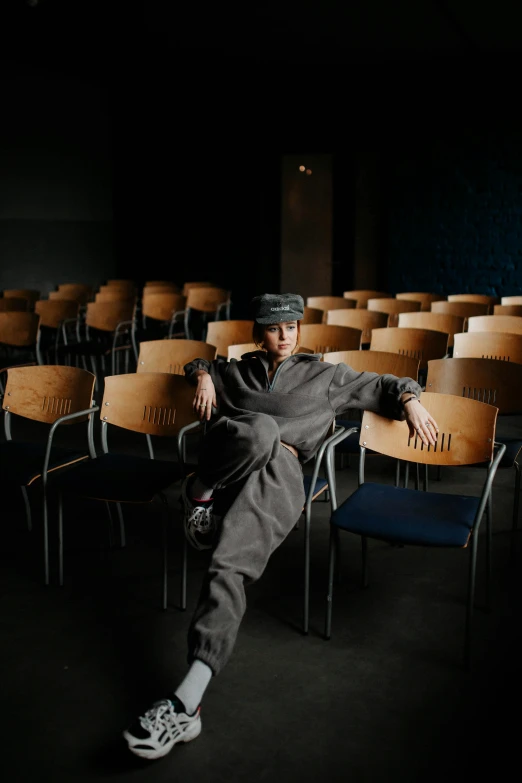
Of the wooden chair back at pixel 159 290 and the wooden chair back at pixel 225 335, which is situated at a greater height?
the wooden chair back at pixel 159 290

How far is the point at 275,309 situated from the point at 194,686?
1.35 meters

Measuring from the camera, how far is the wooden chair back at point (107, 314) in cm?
694

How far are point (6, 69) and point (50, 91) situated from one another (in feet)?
2.29

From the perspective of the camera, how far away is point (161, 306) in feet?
24.8

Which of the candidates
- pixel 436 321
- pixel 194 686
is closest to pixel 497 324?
pixel 436 321

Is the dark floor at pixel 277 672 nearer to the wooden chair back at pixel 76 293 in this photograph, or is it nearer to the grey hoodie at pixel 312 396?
the grey hoodie at pixel 312 396

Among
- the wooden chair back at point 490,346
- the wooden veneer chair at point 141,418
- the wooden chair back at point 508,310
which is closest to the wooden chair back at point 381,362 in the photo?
the wooden chair back at point 490,346

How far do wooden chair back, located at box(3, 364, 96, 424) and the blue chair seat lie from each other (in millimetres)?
1409

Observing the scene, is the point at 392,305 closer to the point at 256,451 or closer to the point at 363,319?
the point at 363,319

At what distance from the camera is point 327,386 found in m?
2.75

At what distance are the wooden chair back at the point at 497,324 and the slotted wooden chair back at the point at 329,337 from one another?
3.25 ft

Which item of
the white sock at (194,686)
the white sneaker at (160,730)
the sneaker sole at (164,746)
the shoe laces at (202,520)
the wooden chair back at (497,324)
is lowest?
the sneaker sole at (164,746)

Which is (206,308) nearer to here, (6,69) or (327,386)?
(6,69)

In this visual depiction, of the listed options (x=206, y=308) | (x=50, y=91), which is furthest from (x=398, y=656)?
(x=50, y=91)
